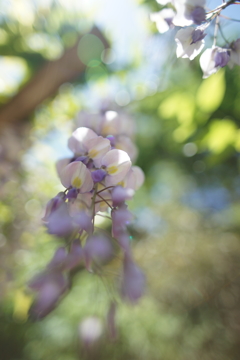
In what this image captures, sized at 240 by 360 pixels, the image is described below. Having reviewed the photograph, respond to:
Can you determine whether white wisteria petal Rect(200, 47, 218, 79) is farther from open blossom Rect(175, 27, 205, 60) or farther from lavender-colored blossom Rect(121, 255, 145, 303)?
lavender-colored blossom Rect(121, 255, 145, 303)

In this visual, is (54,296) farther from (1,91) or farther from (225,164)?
(225,164)

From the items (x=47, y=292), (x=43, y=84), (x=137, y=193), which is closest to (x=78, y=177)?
(x=47, y=292)

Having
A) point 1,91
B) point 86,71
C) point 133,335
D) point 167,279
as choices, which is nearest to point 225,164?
point 167,279

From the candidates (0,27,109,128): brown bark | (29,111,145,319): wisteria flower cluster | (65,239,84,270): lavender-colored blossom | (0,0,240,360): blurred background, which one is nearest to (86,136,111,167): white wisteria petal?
(29,111,145,319): wisteria flower cluster

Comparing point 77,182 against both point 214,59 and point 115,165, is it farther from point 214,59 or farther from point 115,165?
point 214,59

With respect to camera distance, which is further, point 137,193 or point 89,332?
point 137,193
